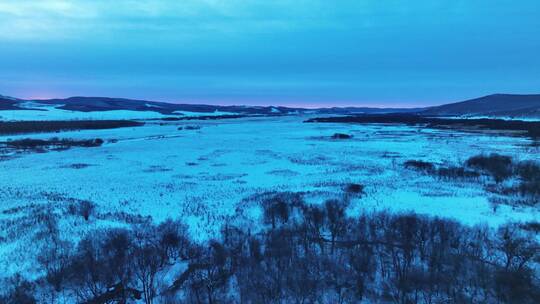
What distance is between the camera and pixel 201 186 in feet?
52.1

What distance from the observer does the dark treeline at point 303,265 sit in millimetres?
6445

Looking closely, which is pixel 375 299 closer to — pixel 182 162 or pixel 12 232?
pixel 12 232

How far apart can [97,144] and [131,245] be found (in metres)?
26.2

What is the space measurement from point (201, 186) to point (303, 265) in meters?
9.20

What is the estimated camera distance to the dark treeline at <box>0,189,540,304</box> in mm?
6445

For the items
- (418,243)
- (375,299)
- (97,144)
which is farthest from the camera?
(97,144)

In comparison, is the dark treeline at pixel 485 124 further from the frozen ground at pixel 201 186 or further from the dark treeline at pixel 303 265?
the dark treeline at pixel 303 265

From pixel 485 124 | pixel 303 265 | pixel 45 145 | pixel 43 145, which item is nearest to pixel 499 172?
pixel 303 265

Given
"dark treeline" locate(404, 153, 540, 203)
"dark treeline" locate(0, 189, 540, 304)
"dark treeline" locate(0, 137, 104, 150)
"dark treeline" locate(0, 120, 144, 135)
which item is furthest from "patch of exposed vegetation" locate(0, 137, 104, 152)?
"dark treeline" locate(404, 153, 540, 203)

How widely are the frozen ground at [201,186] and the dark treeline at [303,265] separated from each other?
103 cm

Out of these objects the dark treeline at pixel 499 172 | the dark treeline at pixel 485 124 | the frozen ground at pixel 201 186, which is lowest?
the frozen ground at pixel 201 186

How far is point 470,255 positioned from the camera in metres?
7.70

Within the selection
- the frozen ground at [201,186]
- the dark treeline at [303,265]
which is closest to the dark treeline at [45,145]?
the frozen ground at [201,186]

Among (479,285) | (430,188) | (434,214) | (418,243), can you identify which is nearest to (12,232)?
(418,243)
